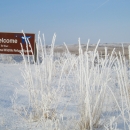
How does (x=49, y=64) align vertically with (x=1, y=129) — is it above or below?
above

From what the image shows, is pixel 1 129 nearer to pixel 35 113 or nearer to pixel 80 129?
pixel 35 113

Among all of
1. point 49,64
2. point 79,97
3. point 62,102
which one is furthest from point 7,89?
point 79,97

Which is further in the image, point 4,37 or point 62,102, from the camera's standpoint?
point 4,37

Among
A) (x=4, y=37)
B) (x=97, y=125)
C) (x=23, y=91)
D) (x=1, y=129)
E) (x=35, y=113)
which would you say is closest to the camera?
(x=1, y=129)

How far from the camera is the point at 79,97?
2596mm

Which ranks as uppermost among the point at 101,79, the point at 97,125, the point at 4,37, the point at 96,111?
the point at 4,37

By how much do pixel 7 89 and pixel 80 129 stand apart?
2.23m

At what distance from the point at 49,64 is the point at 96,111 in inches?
29.1

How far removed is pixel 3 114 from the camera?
9.61 feet

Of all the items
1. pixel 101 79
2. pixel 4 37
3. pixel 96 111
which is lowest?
pixel 96 111

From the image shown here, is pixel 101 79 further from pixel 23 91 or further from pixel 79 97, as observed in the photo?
pixel 23 91

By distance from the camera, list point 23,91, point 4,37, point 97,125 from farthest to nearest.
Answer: point 4,37 → point 23,91 → point 97,125

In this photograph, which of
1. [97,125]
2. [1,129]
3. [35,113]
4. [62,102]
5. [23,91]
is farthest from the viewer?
[23,91]

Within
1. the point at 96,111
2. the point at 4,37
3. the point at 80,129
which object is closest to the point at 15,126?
the point at 80,129
